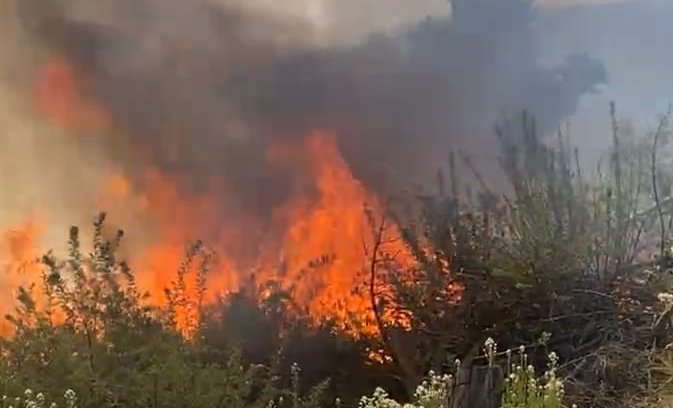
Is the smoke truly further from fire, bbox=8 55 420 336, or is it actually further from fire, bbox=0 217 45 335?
fire, bbox=0 217 45 335

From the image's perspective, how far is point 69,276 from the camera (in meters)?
4.93

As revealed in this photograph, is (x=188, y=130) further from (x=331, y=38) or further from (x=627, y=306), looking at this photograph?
(x=627, y=306)

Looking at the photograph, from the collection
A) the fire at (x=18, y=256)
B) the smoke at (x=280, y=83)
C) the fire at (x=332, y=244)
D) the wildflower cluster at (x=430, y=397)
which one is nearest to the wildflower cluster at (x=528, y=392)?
the wildflower cluster at (x=430, y=397)

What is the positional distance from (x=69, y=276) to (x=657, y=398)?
2.65 meters

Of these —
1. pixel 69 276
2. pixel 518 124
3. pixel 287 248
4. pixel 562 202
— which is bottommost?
pixel 69 276

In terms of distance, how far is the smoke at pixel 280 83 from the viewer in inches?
214

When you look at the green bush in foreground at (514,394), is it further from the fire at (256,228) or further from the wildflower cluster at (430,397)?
the fire at (256,228)

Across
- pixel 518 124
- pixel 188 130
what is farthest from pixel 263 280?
pixel 518 124

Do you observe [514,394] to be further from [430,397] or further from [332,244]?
[332,244]

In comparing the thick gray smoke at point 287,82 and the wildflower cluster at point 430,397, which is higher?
the thick gray smoke at point 287,82

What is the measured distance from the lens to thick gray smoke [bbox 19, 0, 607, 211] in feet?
17.8

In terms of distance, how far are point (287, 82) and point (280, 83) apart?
4cm

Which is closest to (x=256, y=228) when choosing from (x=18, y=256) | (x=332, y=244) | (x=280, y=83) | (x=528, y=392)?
(x=332, y=244)

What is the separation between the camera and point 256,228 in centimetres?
547
